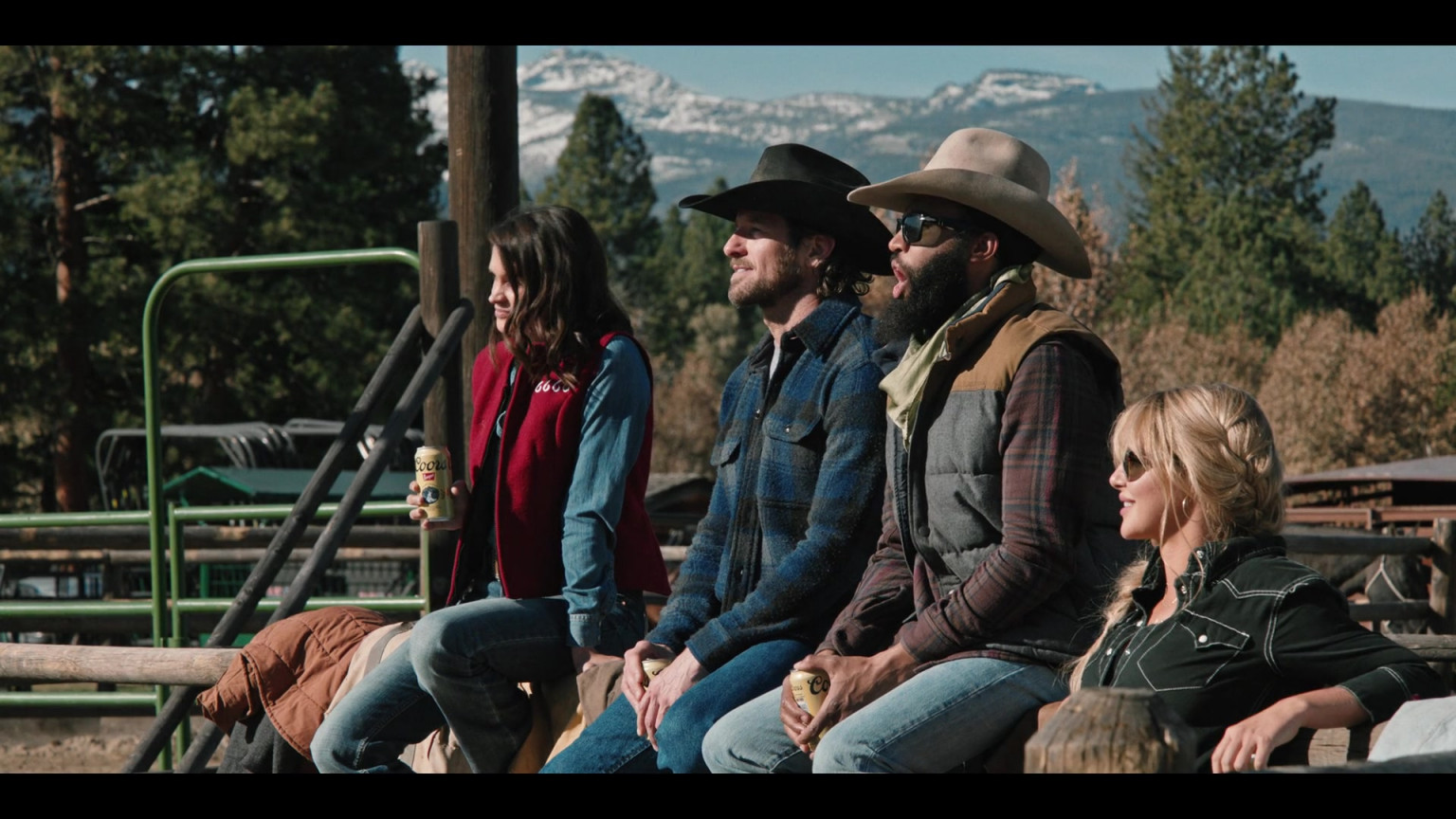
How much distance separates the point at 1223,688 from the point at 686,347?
257 ft

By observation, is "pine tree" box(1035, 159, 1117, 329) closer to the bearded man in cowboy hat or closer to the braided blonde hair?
the bearded man in cowboy hat

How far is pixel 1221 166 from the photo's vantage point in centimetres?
8094

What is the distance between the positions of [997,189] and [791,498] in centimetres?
80

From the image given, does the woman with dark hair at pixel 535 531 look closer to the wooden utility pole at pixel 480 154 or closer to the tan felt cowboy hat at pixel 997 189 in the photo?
the tan felt cowboy hat at pixel 997 189

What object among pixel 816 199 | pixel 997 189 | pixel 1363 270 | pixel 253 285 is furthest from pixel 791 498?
pixel 1363 270

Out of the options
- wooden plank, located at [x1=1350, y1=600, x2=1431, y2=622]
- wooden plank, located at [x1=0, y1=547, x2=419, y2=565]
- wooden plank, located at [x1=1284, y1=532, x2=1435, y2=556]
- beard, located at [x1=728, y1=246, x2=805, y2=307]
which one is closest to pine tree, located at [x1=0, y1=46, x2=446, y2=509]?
wooden plank, located at [x1=0, y1=547, x2=419, y2=565]

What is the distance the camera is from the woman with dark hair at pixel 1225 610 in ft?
8.11

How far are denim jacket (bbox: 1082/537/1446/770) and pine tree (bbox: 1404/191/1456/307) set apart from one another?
85.4m

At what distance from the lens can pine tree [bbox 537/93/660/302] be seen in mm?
78500

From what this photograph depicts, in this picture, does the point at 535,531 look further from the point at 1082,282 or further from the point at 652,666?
the point at 1082,282

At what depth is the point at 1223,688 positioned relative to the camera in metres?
2.58
